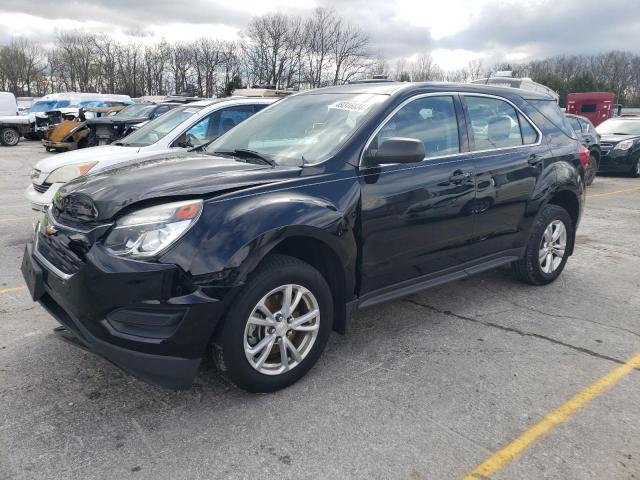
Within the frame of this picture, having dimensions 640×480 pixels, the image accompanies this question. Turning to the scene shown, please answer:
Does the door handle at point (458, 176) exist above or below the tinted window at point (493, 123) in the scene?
below

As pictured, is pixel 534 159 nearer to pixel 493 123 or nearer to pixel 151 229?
pixel 493 123

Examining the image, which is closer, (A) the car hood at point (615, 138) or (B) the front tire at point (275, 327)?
(B) the front tire at point (275, 327)

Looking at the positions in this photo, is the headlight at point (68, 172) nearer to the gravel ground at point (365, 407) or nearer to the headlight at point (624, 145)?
the gravel ground at point (365, 407)

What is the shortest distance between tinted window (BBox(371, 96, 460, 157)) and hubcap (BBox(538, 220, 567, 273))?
62.7 inches

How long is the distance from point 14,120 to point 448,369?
2449 cm

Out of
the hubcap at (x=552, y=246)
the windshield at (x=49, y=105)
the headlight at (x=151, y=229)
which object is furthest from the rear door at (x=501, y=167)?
the windshield at (x=49, y=105)

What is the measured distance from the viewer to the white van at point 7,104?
74.7 feet

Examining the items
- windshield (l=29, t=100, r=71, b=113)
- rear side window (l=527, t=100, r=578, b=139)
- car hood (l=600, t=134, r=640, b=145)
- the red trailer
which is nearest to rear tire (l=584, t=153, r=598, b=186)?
car hood (l=600, t=134, r=640, b=145)

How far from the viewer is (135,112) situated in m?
16.7

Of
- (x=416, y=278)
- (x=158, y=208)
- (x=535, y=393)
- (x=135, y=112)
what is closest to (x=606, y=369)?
(x=535, y=393)

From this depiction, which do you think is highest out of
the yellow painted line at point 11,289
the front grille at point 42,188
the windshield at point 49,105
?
the windshield at point 49,105

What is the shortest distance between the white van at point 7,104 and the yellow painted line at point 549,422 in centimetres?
2575

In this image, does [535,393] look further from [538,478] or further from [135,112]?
[135,112]

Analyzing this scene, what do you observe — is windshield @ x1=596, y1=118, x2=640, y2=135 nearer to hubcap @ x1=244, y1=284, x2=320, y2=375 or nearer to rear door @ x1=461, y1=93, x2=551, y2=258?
rear door @ x1=461, y1=93, x2=551, y2=258
